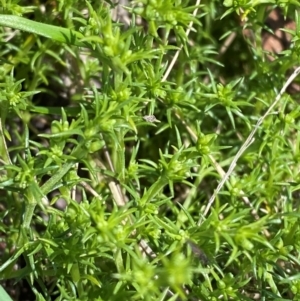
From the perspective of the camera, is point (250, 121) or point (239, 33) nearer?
point (250, 121)

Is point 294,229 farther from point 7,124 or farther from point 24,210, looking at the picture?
point 7,124

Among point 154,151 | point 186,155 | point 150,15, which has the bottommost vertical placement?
point 154,151

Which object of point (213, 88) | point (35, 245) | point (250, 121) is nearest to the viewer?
point (35, 245)

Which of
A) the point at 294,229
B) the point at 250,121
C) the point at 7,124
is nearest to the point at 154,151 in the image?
the point at 250,121

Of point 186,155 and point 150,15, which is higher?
point 150,15

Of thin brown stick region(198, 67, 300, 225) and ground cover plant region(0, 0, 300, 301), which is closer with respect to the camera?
ground cover plant region(0, 0, 300, 301)

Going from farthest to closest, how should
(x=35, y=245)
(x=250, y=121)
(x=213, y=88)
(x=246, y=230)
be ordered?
(x=250, y=121), (x=213, y=88), (x=35, y=245), (x=246, y=230)

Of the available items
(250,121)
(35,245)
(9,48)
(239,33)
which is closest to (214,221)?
(35,245)

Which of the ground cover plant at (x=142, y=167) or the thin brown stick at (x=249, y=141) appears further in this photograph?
the thin brown stick at (x=249, y=141)
